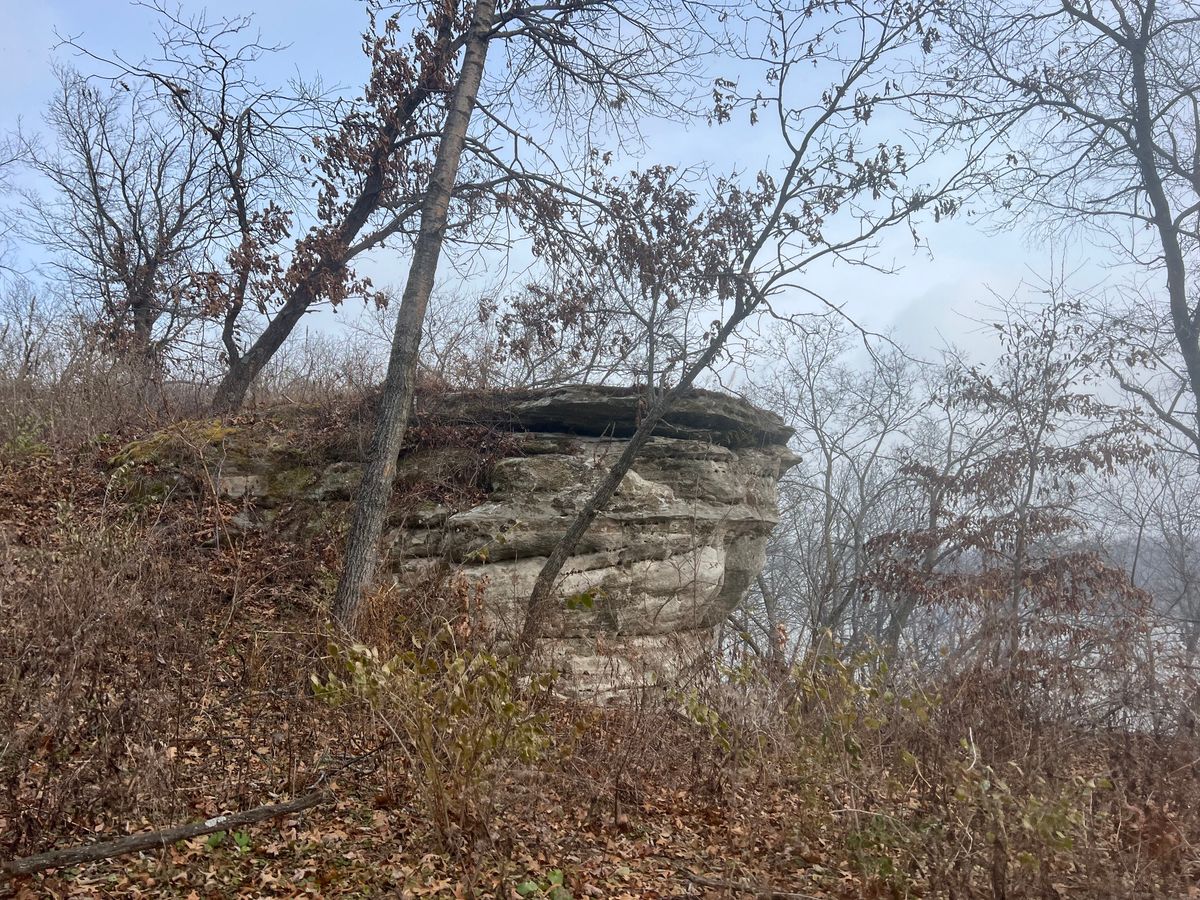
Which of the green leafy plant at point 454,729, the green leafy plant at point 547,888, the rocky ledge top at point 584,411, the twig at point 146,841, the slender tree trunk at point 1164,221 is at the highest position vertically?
the slender tree trunk at point 1164,221

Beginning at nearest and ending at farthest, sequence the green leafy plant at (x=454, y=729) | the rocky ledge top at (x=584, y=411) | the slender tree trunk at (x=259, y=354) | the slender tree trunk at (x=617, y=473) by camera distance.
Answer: the green leafy plant at (x=454, y=729) < the slender tree trunk at (x=617, y=473) < the rocky ledge top at (x=584, y=411) < the slender tree trunk at (x=259, y=354)

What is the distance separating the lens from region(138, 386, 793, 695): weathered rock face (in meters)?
8.15

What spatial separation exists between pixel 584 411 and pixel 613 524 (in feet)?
4.81

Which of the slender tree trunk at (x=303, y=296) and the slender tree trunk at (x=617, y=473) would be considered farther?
the slender tree trunk at (x=303, y=296)

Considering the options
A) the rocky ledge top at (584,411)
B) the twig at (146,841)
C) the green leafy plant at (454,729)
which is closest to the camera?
the twig at (146,841)

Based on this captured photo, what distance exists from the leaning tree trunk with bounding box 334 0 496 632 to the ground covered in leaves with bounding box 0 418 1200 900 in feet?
2.55

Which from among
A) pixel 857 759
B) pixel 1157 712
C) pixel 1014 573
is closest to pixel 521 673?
pixel 857 759

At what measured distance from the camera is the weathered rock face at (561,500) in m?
8.15

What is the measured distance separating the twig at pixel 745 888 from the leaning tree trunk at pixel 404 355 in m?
3.52

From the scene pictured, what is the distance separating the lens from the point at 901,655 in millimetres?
6082

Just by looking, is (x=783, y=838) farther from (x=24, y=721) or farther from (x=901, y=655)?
(x=24, y=721)

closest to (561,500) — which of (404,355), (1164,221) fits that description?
(404,355)

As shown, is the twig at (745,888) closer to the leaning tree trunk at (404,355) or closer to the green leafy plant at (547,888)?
the green leafy plant at (547,888)

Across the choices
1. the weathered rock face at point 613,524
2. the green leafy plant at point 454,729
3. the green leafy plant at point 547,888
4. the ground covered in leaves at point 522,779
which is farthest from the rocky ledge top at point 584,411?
the green leafy plant at point 547,888
